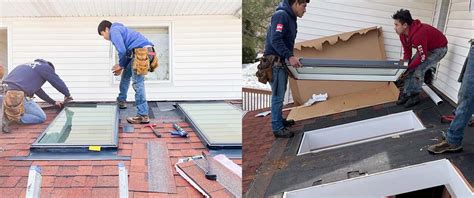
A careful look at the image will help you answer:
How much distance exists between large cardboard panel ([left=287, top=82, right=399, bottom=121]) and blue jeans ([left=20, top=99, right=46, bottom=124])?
78 cm

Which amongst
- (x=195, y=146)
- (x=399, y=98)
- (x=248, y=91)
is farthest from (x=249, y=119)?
(x=399, y=98)

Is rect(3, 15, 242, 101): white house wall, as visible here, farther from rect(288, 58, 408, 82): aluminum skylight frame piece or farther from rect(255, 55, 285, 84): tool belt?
rect(288, 58, 408, 82): aluminum skylight frame piece

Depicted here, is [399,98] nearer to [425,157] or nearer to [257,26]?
[425,157]

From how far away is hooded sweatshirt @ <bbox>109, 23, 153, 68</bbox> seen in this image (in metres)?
1.10

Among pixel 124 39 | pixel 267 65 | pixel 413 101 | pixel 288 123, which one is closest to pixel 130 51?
pixel 124 39

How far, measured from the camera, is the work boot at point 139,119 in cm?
123

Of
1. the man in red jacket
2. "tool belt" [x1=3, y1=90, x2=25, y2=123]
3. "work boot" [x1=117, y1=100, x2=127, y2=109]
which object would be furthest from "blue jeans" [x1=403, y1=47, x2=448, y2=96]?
"tool belt" [x1=3, y1=90, x2=25, y2=123]

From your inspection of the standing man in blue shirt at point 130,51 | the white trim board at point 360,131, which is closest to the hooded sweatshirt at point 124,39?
the standing man in blue shirt at point 130,51

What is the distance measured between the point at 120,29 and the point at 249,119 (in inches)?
18.4

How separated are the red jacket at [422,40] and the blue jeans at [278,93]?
394 millimetres

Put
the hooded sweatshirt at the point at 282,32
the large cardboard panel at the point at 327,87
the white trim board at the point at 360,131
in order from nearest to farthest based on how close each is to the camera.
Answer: the hooded sweatshirt at the point at 282,32 → the large cardboard panel at the point at 327,87 → the white trim board at the point at 360,131

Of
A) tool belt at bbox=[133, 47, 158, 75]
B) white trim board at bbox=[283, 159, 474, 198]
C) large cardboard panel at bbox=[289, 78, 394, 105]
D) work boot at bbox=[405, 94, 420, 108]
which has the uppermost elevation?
tool belt at bbox=[133, 47, 158, 75]

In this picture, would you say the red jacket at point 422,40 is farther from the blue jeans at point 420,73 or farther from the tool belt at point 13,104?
the tool belt at point 13,104

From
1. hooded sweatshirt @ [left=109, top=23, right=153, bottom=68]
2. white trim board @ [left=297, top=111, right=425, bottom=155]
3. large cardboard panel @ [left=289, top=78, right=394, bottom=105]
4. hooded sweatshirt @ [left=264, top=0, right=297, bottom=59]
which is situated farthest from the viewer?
white trim board @ [left=297, top=111, right=425, bottom=155]
